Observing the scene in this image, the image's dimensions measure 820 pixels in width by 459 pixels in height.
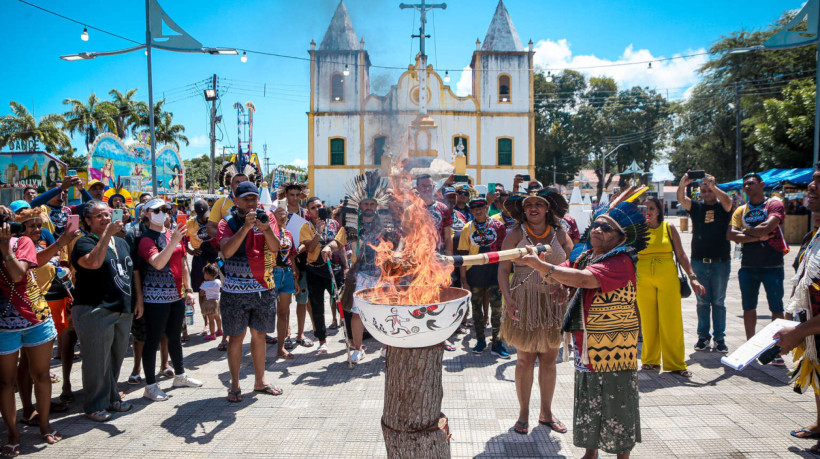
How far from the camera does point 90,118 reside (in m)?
36.6

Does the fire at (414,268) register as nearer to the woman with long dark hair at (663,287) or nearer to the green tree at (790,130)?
the woman with long dark hair at (663,287)

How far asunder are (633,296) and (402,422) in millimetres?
1744

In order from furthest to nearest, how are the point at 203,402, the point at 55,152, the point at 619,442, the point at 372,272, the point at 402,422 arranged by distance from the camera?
the point at 55,152, the point at 372,272, the point at 203,402, the point at 619,442, the point at 402,422

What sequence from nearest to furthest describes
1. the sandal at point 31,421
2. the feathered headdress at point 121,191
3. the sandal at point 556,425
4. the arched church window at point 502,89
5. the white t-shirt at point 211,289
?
the sandal at point 556,425 < the sandal at point 31,421 < the white t-shirt at point 211,289 < the feathered headdress at point 121,191 < the arched church window at point 502,89

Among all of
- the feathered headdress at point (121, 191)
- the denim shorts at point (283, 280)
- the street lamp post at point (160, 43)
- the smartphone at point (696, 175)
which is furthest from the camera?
the feathered headdress at point (121, 191)

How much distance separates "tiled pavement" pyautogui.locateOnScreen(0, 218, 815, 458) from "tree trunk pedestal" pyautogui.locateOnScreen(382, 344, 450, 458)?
0.82 metres

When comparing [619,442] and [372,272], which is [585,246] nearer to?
[619,442]

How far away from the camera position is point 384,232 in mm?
4785

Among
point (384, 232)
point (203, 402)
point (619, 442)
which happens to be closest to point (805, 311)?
point (619, 442)

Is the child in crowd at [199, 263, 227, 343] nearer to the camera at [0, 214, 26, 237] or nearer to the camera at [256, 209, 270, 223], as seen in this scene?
the camera at [256, 209, 270, 223]

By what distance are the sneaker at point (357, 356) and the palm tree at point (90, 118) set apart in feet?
125

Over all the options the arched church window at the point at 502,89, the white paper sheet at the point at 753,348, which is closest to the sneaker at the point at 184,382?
the white paper sheet at the point at 753,348

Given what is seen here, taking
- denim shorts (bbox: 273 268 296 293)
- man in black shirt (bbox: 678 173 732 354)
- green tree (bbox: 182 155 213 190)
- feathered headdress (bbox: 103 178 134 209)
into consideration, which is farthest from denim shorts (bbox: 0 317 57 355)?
green tree (bbox: 182 155 213 190)

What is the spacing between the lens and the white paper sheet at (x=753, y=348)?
284cm
